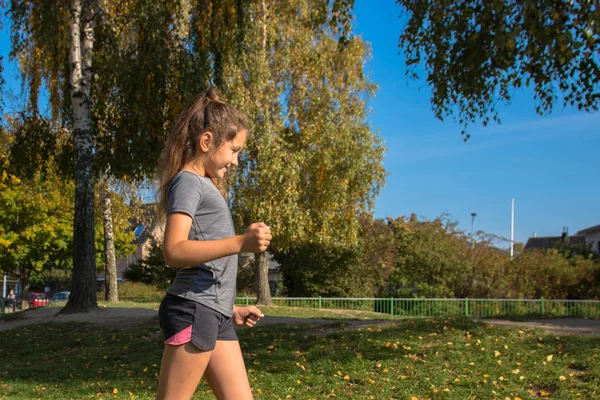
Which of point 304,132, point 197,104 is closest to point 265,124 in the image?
point 304,132

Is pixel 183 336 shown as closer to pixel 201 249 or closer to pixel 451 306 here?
pixel 201 249

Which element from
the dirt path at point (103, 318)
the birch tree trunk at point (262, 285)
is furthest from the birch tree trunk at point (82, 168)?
the birch tree trunk at point (262, 285)

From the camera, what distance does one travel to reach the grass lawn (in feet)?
21.4

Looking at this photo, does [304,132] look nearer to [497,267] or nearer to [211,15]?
[211,15]

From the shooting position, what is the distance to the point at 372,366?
7.20 meters

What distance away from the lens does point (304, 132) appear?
21641 mm

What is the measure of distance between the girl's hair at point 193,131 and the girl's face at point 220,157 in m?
0.02

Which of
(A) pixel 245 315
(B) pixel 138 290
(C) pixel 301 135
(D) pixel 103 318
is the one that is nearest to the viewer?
(A) pixel 245 315

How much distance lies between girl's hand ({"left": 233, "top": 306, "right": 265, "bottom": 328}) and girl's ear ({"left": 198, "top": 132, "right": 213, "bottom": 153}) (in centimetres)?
75

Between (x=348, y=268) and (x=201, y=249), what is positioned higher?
(x=201, y=249)

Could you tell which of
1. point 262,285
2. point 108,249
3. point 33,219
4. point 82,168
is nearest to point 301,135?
point 262,285

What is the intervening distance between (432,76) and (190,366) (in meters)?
7.48

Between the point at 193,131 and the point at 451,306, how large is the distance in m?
21.5

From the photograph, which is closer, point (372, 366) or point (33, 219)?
point (372, 366)
